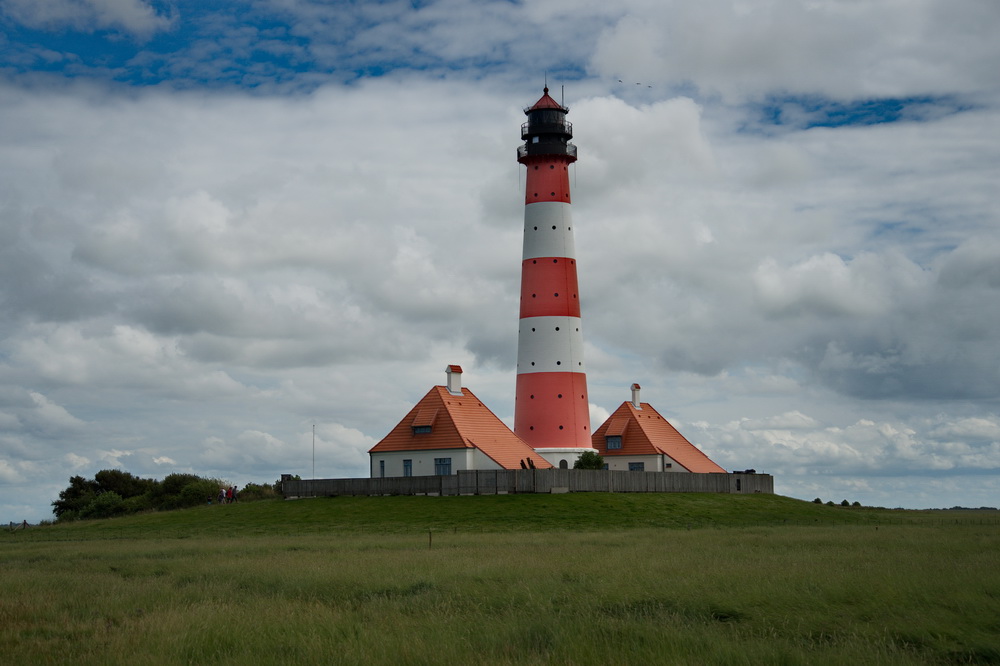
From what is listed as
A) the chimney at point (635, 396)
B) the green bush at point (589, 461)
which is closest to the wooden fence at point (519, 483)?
the green bush at point (589, 461)

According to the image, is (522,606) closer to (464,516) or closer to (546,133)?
(464,516)

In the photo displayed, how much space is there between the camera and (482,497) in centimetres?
4900

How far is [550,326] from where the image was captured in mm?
55938

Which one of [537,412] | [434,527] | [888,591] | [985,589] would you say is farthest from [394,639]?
[537,412]

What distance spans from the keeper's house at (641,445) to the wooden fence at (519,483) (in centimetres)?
672

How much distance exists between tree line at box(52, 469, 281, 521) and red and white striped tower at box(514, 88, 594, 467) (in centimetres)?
1697

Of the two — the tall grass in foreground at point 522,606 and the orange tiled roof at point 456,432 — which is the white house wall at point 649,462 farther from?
the tall grass in foreground at point 522,606

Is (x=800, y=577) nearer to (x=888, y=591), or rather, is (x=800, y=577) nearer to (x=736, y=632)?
(x=888, y=591)

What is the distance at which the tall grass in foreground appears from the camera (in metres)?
12.6

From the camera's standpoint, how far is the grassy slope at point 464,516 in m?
40.9

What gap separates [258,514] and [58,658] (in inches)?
1410

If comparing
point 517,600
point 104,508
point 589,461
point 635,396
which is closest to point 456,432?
point 589,461

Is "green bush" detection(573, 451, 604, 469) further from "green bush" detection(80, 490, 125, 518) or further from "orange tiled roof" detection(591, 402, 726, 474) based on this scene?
"green bush" detection(80, 490, 125, 518)

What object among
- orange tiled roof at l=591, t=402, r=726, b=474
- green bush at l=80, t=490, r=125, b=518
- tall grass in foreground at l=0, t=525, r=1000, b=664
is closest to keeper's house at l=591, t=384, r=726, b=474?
orange tiled roof at l=591, t=402, r=726, b=474
